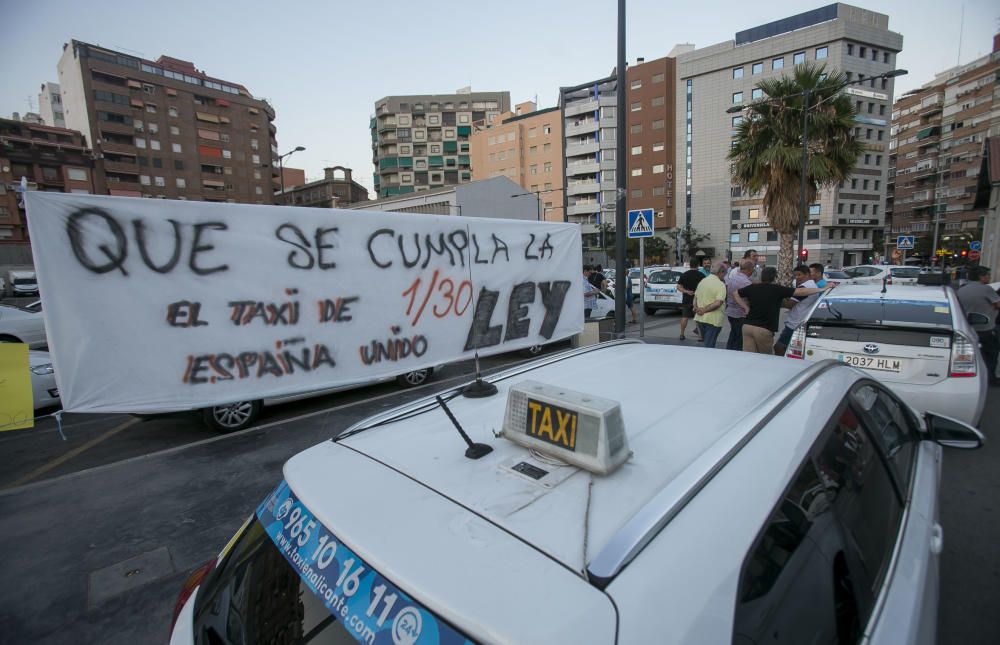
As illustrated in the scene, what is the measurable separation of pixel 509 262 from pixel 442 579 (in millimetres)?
6375

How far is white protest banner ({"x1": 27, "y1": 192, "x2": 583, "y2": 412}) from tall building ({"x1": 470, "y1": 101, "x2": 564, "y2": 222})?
184ft

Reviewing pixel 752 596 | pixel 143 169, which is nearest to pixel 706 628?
pixel 752 596

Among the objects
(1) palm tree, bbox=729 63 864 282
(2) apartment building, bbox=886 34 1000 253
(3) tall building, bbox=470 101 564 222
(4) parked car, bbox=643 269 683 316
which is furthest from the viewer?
(3) tall building, bbox=470 101 564 222

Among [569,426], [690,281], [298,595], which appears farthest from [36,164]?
[569,426]

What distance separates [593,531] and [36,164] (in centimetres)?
7202

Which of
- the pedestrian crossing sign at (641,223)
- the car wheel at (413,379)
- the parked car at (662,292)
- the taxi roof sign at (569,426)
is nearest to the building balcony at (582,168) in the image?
the parked car at (662,292)

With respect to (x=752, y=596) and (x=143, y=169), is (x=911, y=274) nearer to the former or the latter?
(x=752, y=596)

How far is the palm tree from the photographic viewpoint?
17531mm

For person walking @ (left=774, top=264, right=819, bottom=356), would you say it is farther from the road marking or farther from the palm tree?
the palm tree

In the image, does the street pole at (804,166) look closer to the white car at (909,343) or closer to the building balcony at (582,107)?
the white car at (909,343)

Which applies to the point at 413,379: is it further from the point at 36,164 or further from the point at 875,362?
the point at 36,164

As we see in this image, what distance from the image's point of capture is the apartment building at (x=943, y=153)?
56531 millimetres

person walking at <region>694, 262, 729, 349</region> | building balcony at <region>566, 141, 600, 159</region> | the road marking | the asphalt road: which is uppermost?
building balcony at <region>566, 141, 600, 159</region>

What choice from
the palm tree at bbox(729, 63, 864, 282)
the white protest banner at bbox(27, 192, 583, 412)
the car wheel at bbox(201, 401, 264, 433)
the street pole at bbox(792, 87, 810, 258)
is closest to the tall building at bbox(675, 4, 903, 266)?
the palm tree at bbox(729, 63, 864, 282)
